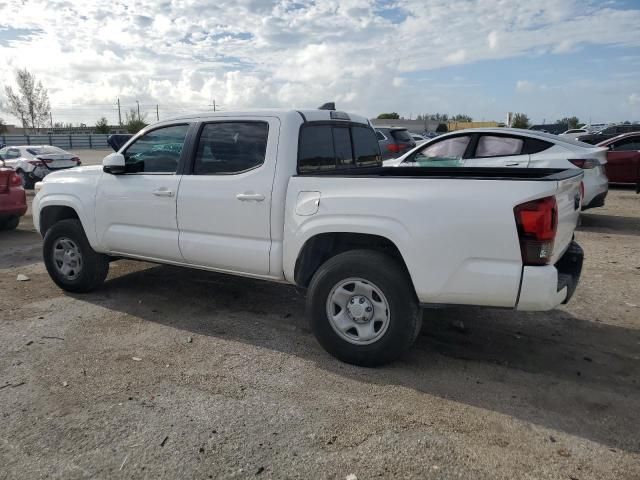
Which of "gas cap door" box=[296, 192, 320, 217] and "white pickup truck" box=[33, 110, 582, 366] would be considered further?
"gas cap door" box=[296, 192, 320, 217]

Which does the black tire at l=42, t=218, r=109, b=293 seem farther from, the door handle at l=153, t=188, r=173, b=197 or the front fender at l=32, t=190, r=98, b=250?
the door handle at l=153, t=188, r=173, b=197

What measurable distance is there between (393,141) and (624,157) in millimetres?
6132

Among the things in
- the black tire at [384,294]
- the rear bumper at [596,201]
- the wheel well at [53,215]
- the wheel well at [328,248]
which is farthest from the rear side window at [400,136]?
the black tire at [384,294]

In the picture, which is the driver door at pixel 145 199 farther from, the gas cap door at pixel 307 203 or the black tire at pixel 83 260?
the gas cap door at pixel 307 203

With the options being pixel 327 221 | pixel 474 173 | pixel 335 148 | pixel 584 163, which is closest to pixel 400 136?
pixel 584 163

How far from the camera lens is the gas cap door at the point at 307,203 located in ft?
12.8

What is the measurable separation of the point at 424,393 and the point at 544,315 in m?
2.12

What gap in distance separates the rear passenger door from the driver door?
16.5 feet

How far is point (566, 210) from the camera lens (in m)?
3.58

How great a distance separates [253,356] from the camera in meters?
4.09

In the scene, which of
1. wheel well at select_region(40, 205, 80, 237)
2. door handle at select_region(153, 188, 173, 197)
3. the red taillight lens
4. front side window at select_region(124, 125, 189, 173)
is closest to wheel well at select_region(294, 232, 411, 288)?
door handle at select_region(153, 188, 173, 197)

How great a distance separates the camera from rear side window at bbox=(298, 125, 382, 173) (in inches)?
171

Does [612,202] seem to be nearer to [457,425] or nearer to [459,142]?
[459,142]

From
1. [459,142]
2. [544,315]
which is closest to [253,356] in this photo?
[544,315]
